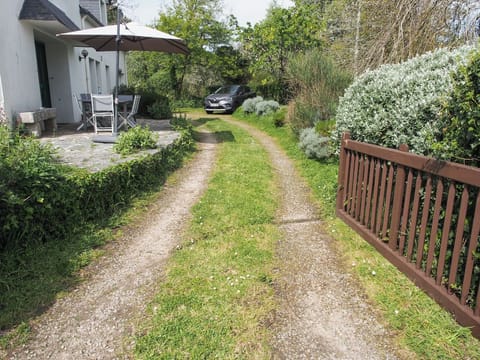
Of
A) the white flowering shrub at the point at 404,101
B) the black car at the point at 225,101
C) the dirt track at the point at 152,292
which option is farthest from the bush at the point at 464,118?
the black car at the point at 225,101

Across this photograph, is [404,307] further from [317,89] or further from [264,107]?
[264,107]

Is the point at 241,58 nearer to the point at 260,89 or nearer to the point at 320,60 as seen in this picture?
the point at 260,89

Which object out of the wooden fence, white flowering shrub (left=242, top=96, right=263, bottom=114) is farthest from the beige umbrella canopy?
white flowering shrub (left=242, top=96, right=263, bottom=114)

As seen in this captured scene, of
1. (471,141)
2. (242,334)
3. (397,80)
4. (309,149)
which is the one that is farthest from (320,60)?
(242,334)

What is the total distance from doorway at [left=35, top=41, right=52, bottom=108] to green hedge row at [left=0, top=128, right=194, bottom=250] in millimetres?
7082

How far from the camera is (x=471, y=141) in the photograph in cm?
248

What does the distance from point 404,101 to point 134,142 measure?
4.21 meters

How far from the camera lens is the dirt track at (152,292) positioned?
87.3 inches

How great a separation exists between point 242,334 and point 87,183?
8.18ft

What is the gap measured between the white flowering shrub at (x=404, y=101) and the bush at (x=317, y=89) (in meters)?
3.92

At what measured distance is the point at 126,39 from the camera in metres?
8.55

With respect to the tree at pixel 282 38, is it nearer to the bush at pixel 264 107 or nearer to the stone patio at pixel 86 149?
the bush at pixel 264 107

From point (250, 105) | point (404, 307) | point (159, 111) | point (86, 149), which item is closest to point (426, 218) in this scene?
point (404, 307)

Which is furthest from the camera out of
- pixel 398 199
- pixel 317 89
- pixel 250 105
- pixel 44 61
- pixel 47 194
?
pixel 250 105
